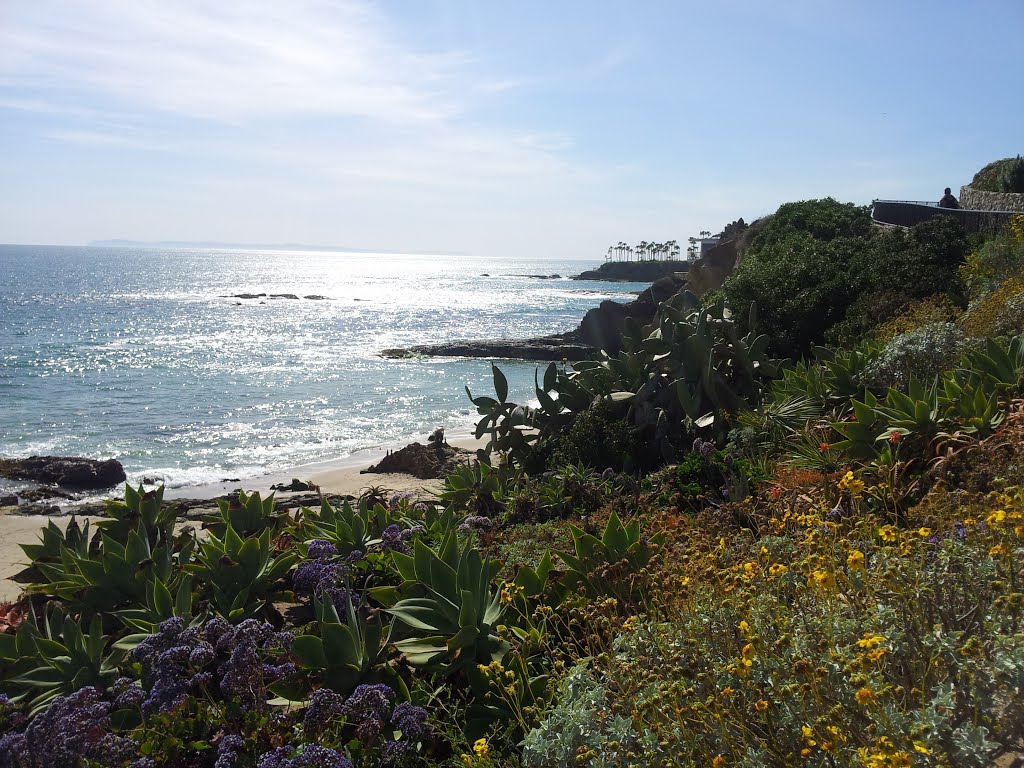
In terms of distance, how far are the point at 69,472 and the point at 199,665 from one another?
18.0 meters

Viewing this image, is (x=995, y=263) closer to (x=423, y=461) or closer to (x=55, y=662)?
(x=423, y=461)

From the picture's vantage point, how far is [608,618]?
3648mm

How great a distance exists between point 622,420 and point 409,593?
5.42 meters

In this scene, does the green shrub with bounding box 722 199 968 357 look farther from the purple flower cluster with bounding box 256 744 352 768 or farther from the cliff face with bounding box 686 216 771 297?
the cliff face with bounding box 686 216 771 297

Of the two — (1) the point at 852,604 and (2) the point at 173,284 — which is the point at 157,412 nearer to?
(1) the point at 852,604

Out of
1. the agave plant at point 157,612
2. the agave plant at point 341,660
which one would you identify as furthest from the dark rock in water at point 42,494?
the agave plant at point 341,660

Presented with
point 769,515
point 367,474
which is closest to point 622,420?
point 769,515

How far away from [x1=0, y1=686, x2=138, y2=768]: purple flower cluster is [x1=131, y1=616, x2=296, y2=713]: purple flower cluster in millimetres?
190

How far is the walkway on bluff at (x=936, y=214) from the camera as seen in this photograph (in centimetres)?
1820

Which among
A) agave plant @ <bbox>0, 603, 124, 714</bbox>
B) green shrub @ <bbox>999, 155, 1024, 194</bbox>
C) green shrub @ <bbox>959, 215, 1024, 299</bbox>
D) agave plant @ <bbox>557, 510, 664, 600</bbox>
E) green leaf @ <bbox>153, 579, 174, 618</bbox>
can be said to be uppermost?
green shrub @ <bbox>999, 155, 1024, 194</bbox>

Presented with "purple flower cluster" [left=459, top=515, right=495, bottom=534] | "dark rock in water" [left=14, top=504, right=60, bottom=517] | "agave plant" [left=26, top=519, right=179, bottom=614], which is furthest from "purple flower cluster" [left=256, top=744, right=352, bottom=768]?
"dark rock in water" [left=14, top=504, right=60, bottom=517]

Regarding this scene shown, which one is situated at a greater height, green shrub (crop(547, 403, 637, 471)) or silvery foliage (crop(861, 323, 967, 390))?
silvery foliage (crop(861, 323, 967, 390))

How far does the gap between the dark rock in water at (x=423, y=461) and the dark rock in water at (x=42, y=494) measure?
22.8 ft

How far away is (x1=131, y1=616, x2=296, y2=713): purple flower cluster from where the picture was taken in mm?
3557
